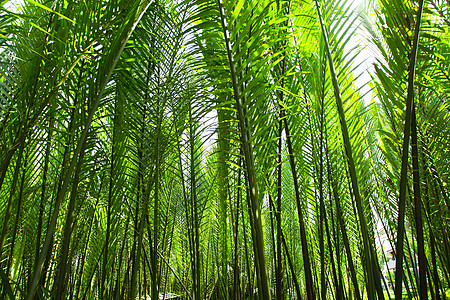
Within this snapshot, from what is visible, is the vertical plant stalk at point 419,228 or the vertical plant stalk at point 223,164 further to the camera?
the vertical plant stalk at point 223,164

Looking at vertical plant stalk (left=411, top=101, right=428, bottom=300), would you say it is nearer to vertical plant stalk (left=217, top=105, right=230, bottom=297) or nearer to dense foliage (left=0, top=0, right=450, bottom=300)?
dense foliage (left=0, top=0, right=450, bottom=300)

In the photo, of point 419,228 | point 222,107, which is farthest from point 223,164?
point 419,228

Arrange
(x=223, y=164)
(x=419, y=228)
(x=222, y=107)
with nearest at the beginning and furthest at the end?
(x=419, y=228) → (x=222, y=107) → (x=223, y=164)

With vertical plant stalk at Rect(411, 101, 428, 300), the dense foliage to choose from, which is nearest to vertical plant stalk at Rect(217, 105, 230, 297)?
the dense foliage

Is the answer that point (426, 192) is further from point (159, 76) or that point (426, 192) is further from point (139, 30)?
point (139, 30)

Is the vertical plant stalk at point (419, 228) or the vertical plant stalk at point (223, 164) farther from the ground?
the vertical plant stalk at point (223, 164)

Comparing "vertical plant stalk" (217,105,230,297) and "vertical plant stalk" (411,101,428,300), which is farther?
"vertical plant stalk" (217,105,230,297)

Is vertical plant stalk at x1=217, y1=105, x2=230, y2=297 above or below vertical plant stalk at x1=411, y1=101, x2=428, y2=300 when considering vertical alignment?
above

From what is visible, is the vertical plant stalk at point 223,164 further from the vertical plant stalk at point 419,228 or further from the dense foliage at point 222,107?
the vertical plant stalk at point 419,228

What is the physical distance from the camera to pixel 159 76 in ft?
7.07

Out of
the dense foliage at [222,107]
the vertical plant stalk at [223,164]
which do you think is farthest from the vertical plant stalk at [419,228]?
the vertical plant stalk at [223,164]

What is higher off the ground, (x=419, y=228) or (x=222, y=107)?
(x=222, y=107)

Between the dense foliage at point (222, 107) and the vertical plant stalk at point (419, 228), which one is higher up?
the dense foliage at point (222, 107)

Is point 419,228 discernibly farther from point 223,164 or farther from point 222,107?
point 223,164
